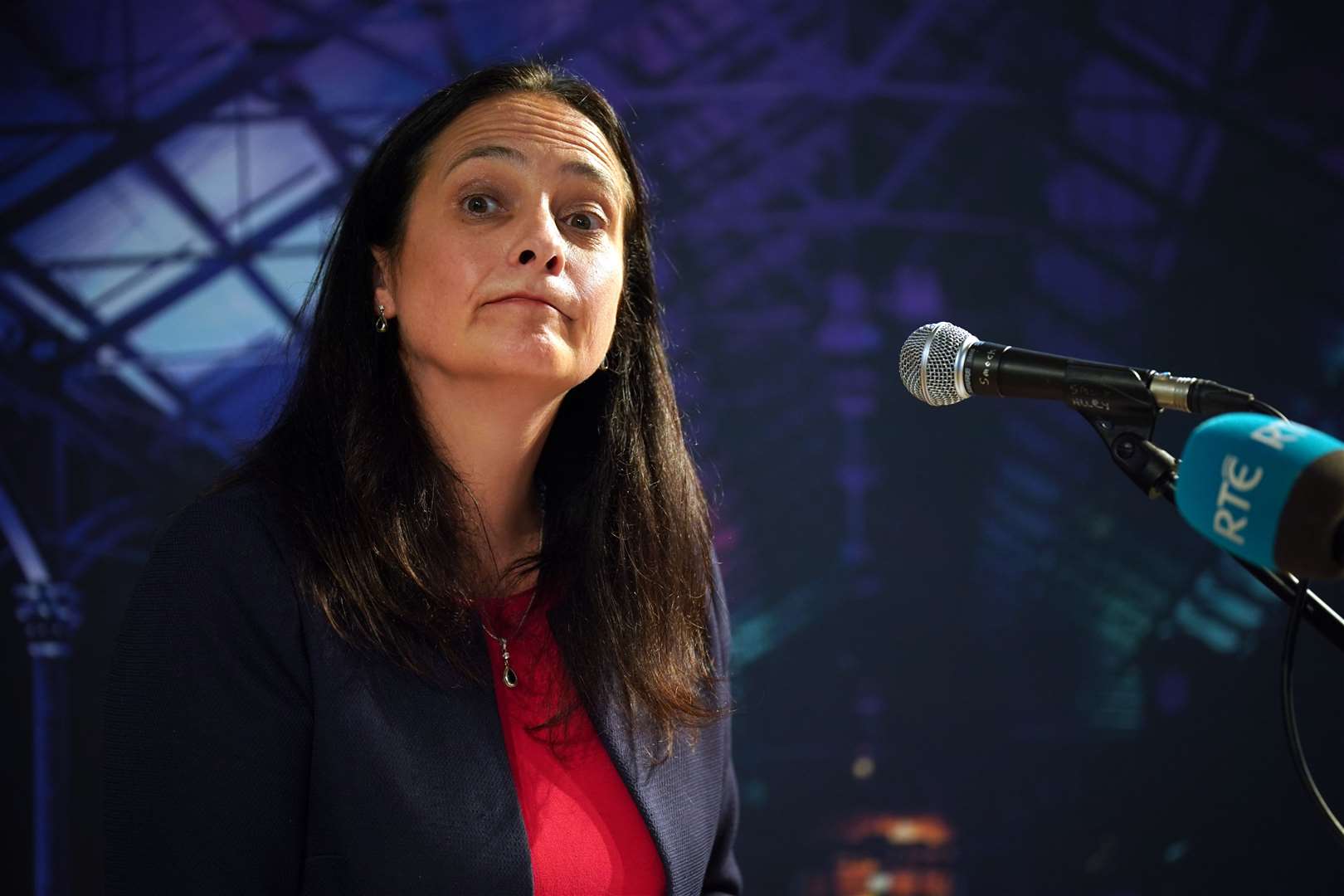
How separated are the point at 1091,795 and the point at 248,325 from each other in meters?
2.56

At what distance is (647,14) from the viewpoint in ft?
10.0

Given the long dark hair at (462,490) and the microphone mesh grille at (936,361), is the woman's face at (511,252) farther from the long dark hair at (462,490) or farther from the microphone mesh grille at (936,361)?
the microphone mesh grille at (936,361)

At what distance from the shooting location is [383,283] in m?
1.76

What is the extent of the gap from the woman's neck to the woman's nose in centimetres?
18

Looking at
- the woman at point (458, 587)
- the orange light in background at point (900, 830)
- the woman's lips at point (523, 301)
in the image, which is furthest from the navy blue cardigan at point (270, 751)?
the orange light in background at point (900, 830)

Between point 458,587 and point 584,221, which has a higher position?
point 584,221

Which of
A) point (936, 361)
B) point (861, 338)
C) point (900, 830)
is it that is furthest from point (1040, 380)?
point (900, 830)

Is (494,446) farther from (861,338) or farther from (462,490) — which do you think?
(861,338)

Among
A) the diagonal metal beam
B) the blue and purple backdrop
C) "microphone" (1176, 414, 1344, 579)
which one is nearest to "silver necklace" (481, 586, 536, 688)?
"microphone" (1176, 414, 1344, 579)

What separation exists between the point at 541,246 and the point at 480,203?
14 centimetres

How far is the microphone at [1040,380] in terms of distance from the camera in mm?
1100

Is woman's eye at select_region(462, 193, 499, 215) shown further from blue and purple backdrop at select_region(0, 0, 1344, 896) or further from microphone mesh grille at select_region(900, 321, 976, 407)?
blue and purple backdrop at select_region(0, 0, 1344, 896)

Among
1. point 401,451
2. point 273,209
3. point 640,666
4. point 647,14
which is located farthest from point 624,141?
point 273,209

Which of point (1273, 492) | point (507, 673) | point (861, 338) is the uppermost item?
point (861, 338)
